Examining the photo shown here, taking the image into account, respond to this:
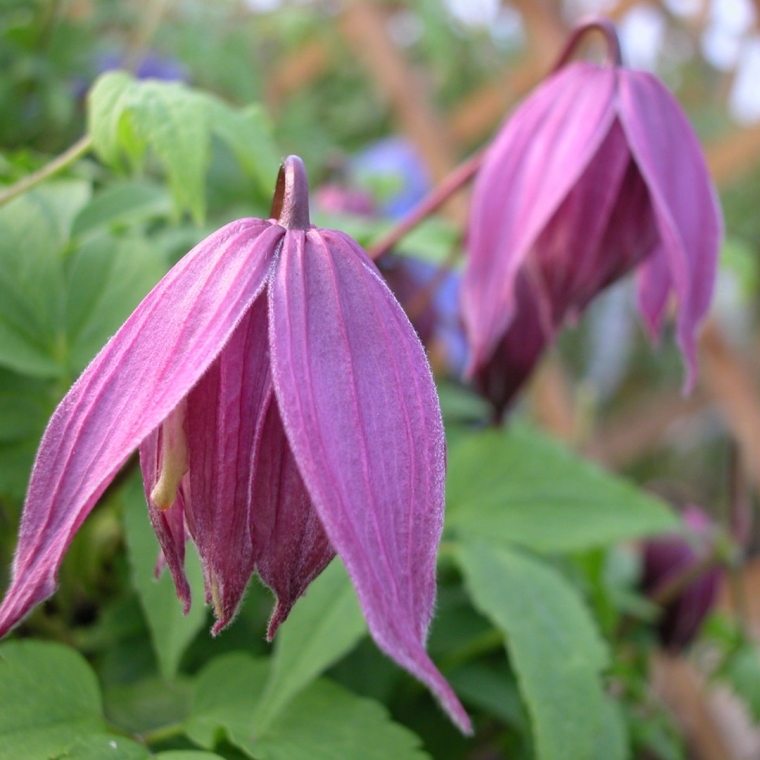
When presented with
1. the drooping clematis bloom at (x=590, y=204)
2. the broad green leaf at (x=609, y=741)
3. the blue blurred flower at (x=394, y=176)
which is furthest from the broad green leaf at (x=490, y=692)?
the blue blurred flower at (x=394, y=176)

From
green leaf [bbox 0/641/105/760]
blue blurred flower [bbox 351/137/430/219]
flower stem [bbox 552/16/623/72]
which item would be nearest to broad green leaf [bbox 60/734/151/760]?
green leaf [bbox 0/641/105/760]

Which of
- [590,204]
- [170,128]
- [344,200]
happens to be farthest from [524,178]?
[344,200]

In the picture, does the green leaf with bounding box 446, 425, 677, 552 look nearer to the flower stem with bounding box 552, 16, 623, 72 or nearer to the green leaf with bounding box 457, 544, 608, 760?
the green leaf with bounding box 457, 544, 608, 760

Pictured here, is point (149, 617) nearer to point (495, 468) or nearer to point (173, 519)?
point (173, 519)

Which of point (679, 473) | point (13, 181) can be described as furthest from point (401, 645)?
point (679, 473)

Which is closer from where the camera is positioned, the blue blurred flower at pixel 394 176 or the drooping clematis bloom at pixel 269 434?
the drooping clematis bloom at pixel 269 434

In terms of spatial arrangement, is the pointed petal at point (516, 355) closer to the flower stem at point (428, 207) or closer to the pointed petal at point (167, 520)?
the flower stem at point (428, 207)

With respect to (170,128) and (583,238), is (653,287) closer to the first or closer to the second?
(583,238)

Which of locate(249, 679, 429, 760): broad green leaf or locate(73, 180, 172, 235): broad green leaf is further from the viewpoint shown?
locate(73, 180, 172, 235): broad green leaf
